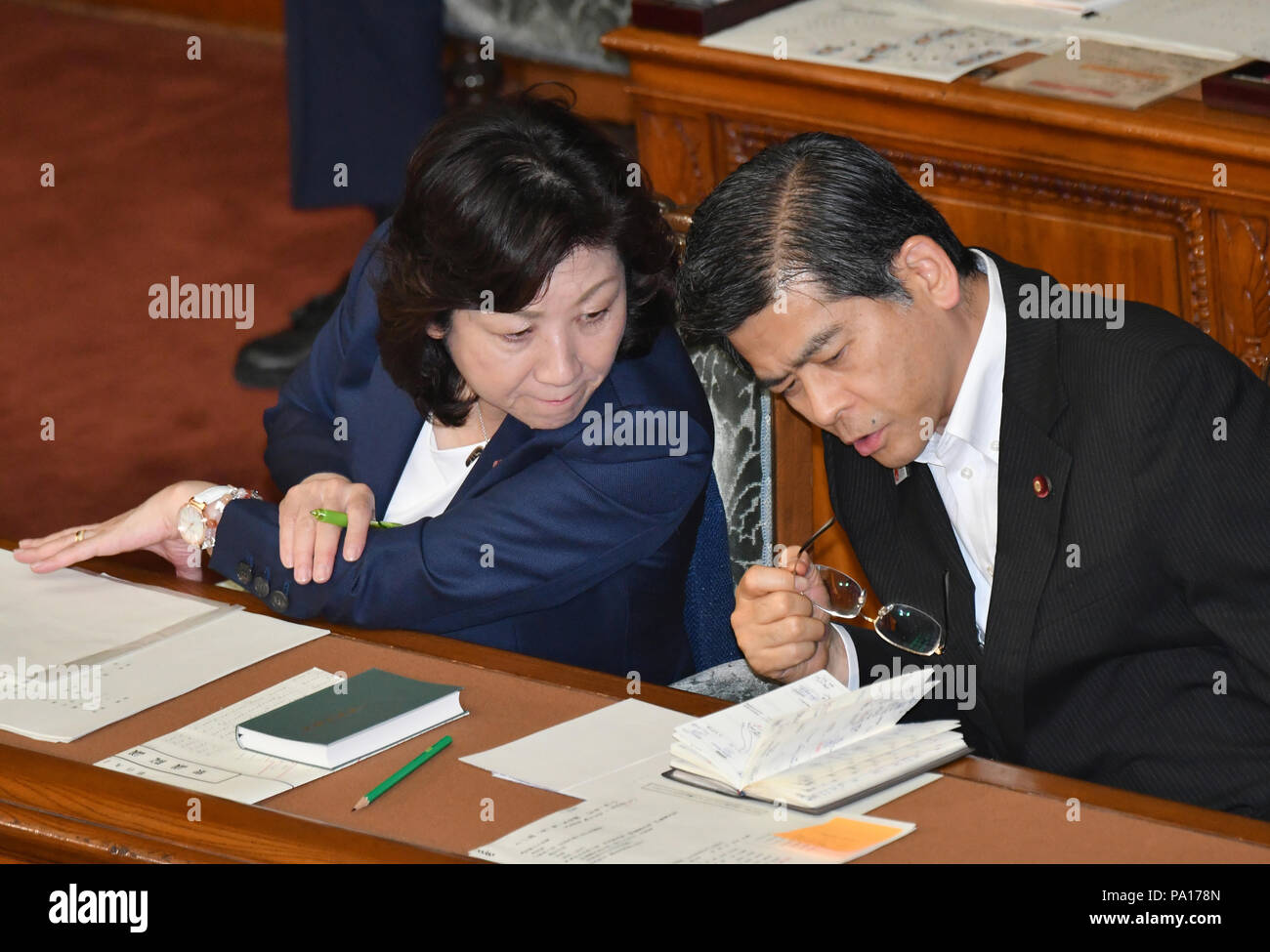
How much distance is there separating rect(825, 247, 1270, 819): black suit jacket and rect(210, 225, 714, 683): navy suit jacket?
0.50 meters

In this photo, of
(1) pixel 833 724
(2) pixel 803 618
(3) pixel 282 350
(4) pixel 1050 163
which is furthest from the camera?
(3) pixel 282 350

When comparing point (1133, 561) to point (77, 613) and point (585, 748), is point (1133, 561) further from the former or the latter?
point (77, 613)

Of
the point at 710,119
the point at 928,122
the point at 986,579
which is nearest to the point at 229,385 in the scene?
the point at 710,119

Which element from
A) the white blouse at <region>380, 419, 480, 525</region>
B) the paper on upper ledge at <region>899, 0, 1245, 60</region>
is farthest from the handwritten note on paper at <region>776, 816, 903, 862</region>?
the paper on upper ledge at <region>899, 0, 1245, 60</region>

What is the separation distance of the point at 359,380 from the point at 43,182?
13.8 ft

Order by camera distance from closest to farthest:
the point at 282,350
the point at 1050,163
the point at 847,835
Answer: the point at 847,835, the point at 1050,163, the point at 282,350

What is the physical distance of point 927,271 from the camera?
6.92ft

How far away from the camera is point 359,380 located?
Answer: 279cm

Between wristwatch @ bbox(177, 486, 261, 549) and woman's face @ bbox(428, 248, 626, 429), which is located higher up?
woman's face @ bbox(428, 248, 626, 429)

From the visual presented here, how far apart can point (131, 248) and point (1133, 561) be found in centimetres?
458

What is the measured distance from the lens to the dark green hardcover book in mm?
1944

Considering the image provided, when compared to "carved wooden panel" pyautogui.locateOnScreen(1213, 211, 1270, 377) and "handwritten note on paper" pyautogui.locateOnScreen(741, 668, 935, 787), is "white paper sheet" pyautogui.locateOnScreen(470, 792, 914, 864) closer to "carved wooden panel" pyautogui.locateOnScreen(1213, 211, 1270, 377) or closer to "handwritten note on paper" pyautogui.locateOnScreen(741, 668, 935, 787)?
"handwritten note on paper" pyautogui.locateOnScreen(741, 668, 935, 787)

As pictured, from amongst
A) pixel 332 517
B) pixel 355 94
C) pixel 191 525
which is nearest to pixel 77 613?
pixel 191 525

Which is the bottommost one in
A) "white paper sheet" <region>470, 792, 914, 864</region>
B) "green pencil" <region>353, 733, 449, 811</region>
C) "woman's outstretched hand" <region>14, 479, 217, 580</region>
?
"white paper sheet" <region>470, 792, 914, 864</region>
